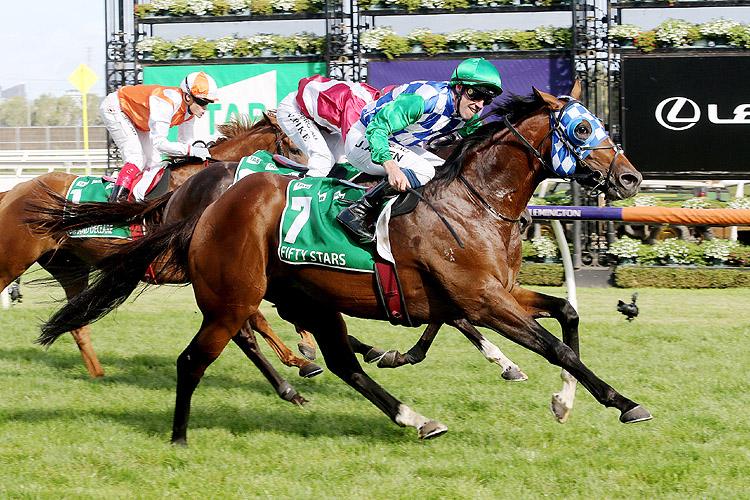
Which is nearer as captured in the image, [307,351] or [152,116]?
[307,351]

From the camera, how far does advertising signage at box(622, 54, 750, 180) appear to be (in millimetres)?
10391

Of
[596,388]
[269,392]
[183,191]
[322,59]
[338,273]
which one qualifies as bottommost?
[269,392]

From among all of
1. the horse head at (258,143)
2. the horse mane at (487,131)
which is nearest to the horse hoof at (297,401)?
the horse mane at (487,131)

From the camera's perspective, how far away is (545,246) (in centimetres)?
1025

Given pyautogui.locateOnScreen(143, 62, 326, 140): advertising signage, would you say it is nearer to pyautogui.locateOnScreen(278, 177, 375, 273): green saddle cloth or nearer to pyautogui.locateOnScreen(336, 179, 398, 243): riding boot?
pyautogui.locateOnScreen(278, 177, 375, 273): green saddle cloth

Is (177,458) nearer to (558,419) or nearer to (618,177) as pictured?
(558,419)

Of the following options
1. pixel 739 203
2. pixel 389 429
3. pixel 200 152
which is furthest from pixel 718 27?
pixel 389 429

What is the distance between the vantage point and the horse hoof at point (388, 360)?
508 cm

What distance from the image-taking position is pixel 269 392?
523 centimetres

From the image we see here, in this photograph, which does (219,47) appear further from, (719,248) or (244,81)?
(719,248)

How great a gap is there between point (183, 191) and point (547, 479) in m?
2.86

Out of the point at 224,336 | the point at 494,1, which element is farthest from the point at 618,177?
the point at 494,1

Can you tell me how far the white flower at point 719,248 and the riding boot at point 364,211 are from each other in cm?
698

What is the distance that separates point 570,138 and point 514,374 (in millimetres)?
1407
